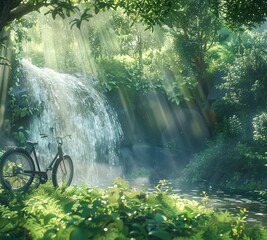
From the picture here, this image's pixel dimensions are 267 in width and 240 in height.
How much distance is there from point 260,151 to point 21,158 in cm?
1516

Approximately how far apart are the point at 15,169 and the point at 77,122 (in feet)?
45.0

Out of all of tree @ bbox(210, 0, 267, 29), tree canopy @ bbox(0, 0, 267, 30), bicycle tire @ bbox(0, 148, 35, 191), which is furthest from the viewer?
tree @ bbox(210, 0, 267, 29)

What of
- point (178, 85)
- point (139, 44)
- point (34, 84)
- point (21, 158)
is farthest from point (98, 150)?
point (21, 158)

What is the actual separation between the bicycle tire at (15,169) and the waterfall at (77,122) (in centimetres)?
1086

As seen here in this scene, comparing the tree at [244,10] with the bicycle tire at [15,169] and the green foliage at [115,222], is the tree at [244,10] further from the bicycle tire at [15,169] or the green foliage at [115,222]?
the green foliage at [115,222]

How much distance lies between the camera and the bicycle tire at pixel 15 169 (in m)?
10.2

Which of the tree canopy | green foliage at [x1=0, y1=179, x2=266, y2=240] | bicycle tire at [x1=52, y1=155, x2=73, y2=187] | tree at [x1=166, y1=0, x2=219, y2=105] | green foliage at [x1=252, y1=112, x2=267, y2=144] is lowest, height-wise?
green foliage at [x1=0, y1=179, x2=266, y2=240]

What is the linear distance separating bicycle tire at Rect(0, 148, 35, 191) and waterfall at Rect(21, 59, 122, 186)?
1086cm

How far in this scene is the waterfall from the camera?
897 inches

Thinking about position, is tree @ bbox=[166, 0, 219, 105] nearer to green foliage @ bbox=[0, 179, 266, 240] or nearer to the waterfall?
the waterfall

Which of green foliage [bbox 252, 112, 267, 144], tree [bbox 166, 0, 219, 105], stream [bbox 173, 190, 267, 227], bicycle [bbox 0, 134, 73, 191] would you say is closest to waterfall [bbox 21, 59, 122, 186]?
tree [bbox 166, 0, 219, 105]

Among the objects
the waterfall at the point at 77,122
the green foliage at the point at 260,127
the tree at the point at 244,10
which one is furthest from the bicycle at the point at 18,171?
the green foliage at the point at 260,127

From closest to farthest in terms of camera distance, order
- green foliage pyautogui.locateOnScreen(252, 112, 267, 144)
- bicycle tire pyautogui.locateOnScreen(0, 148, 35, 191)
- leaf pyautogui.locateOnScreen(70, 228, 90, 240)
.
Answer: leaf pyautogui.locateOnScreen(70, 228, 90, 240), bicycle tire pyautogui.locateOnScreen(0, 148, 35, 191), green foliage pyautogui.locateOnScreen(252, 112, 267, 144)

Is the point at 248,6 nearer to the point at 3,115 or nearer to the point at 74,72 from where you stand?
the point at 3,115
